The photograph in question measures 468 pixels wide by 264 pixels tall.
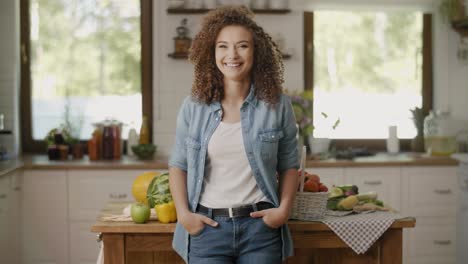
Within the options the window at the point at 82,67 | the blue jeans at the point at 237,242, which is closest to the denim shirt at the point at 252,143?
the blue jeans at the point at 237,242

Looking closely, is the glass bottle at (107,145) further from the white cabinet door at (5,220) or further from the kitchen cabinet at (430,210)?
the kitchen cabinet at (430,210)

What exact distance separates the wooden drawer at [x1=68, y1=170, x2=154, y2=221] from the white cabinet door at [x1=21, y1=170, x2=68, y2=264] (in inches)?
2.4

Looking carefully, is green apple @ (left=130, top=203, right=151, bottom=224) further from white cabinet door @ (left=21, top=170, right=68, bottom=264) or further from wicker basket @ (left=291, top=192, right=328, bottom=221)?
white cabinet door @ (left=21, top=170, right=68, bottom=264)

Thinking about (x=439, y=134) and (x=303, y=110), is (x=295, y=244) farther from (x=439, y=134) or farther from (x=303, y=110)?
(x=439, y=134)

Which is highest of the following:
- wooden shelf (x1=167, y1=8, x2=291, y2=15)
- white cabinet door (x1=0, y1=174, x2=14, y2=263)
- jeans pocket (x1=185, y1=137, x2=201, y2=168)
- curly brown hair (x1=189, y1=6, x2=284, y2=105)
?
wooden shelf (x1=167, y1=8, x2=291, y2=15)

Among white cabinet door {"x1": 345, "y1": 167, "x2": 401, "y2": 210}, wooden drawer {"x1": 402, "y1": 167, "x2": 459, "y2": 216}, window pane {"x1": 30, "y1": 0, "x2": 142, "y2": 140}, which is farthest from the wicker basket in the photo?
window pane {"x1": 30, "y1": 0, "x2": 142, "y2": 140}

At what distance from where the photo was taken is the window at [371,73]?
5555 millimetres

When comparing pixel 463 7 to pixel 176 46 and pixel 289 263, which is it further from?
pixel 289 263

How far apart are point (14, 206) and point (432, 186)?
285cm

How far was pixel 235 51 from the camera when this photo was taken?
240 centimetres

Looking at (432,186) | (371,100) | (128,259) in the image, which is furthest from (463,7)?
(128,259)

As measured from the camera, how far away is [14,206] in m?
4.61

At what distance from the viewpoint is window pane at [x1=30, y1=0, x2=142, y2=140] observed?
17.8 ft

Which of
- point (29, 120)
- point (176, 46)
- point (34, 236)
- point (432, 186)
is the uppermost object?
point (176, 46)
